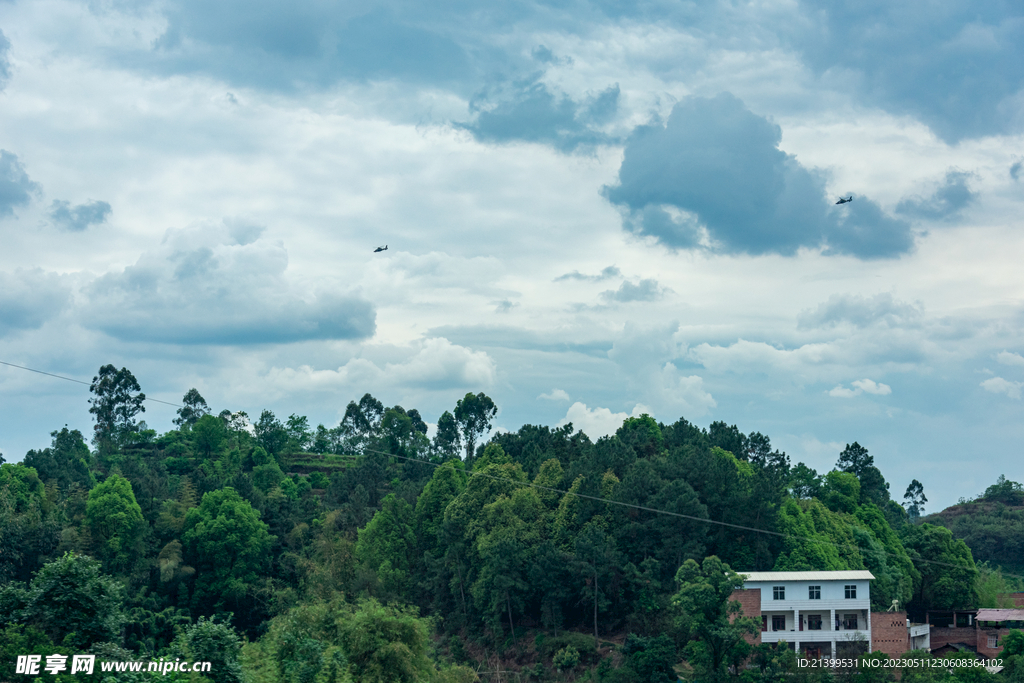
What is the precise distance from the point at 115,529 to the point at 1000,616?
182 ft

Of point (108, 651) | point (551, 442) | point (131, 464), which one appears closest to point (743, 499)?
point (551, 442)

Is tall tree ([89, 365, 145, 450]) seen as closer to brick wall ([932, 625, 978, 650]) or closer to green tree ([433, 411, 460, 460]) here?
green tree ([433, 411, 460, 460])

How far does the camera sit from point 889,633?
148ft

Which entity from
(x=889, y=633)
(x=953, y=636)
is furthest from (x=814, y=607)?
(x=953, y=636)

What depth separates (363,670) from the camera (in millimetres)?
27797

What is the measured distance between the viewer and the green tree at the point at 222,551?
59719 mm

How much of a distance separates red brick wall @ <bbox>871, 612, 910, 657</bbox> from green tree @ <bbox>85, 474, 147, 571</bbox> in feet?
151

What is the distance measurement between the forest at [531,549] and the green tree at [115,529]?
13 cm

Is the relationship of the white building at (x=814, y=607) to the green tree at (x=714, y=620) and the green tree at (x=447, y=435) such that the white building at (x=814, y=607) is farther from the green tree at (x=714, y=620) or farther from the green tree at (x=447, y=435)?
the green tree at (x=447, y=435)

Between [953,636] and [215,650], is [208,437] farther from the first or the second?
[215,650]

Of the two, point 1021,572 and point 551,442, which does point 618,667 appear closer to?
point 551,442

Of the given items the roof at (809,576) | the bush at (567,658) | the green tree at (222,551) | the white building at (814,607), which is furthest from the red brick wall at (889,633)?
the green tree at (222,551)

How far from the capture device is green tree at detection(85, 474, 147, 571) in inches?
2258

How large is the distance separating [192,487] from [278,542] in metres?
9.16
